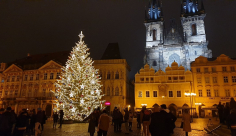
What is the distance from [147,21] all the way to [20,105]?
40.3 metres

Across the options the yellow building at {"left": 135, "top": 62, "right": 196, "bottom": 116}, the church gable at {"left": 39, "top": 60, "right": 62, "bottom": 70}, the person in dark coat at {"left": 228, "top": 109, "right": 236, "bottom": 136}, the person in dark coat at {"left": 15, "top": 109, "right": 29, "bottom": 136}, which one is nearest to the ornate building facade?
the church gable at {"left": 39, "top": 60, "right": 62, "bottom": 70}

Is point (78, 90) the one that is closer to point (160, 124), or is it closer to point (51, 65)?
point (160, 124)

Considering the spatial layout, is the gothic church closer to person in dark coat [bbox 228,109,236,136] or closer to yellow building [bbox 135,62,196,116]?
yellow building [bbox 135,62,196,116]

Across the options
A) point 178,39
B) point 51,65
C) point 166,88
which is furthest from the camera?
point 178,39

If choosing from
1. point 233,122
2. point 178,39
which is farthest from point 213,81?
point 233,122

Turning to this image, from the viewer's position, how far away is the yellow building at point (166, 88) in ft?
118

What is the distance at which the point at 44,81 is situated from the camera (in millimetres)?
41656

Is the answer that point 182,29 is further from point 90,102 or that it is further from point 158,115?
point 158,115

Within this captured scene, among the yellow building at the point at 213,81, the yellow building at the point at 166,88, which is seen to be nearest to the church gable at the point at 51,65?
the yellow building at the point at 166,88

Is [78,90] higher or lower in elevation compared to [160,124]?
higher

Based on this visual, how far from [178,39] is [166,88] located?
20.6 m

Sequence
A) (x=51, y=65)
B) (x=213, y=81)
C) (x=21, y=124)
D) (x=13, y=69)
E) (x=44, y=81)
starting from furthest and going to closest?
(x=13, y=69) → (x=51, y=65) → (x=44, y=81) → (x=213, y=81) → (x=21, y=124)

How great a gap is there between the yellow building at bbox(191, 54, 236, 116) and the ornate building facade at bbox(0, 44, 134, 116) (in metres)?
14.2

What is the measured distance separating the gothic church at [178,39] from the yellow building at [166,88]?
12.1 m
